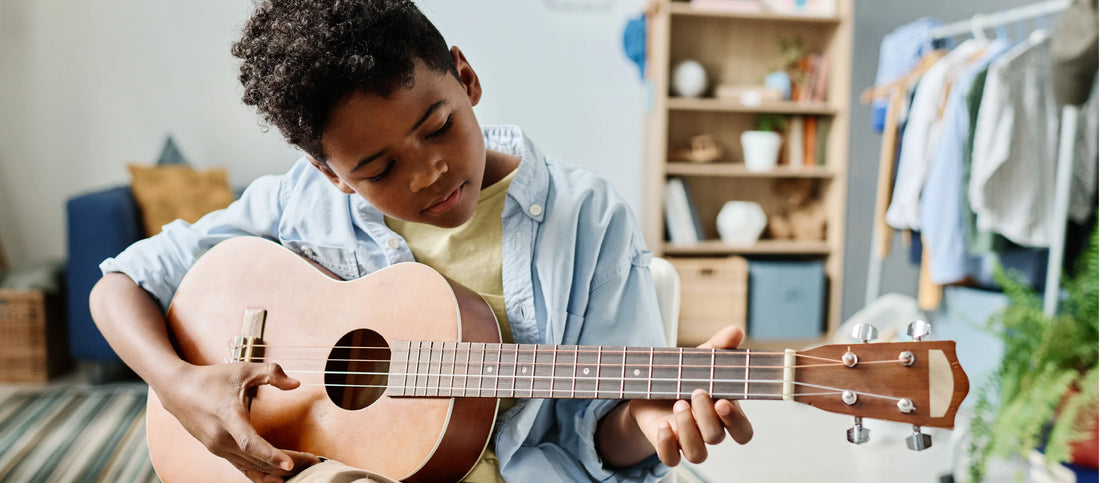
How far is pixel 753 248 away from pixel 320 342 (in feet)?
7.82

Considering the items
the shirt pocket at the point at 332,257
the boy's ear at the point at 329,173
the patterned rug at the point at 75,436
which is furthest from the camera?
the patterned rug at the point at 75,436

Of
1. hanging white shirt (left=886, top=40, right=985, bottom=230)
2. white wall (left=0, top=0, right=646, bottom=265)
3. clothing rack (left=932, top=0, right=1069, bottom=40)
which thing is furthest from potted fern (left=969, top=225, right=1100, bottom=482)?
white wall (left=0, top=0, right=646, bottom=265)

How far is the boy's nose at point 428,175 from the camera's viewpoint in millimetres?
684

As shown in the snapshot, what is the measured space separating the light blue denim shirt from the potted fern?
1.01m

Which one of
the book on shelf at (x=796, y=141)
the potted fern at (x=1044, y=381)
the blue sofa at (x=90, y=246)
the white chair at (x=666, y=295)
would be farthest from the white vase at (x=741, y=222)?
the blue sofa at (x=90, y=246)

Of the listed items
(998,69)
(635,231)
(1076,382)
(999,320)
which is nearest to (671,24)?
(998,69)

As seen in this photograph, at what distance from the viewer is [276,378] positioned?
28.3 inches

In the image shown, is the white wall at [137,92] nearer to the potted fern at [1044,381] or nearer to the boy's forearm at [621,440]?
the potted fern at [1044,381]

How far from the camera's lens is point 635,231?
0.83 m

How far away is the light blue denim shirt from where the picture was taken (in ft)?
2.55

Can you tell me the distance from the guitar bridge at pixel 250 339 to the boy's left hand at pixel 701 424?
0.47m

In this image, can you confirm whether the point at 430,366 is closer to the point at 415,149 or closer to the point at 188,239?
the point at 415,149

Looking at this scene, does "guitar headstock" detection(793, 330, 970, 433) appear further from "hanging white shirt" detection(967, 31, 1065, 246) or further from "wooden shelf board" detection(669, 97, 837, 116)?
"wooden shelf board" detection(669, 97, 837, 116)

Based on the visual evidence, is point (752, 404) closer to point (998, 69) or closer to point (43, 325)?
point (998, 69)
